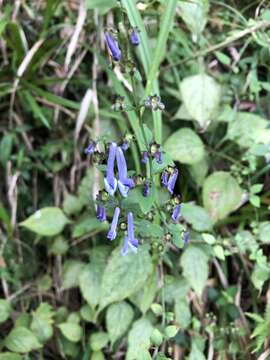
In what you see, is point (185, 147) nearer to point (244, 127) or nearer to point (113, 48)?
point (244, 127)

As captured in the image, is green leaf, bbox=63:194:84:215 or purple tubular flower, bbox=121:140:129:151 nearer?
purple tubular flower, bbox=121:140:129:151

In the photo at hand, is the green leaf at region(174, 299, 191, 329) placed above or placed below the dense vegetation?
below

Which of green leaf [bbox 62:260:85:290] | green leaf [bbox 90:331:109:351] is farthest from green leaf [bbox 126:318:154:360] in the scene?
green leaf [bbox 62:260:85:290]

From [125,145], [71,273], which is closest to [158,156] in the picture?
[125,145]

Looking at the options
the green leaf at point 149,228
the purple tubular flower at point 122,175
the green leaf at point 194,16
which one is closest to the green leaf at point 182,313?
the green leaf at point 149,228

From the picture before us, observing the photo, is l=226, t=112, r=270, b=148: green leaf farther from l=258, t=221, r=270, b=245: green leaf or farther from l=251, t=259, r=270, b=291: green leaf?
l=251, t=259, r=270, b=291: green leaf

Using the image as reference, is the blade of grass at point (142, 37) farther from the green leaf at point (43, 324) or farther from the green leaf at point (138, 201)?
the green leaf at point (43, 324)
